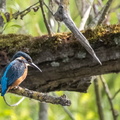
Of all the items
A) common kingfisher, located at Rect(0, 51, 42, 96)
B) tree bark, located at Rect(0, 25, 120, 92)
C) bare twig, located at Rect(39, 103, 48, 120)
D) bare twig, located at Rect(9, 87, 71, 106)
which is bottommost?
bare twig, located at Rect(39, 103, 48, 120)

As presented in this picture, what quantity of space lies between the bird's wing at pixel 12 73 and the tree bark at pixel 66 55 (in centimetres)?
49

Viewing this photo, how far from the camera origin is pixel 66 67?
4.12 metres

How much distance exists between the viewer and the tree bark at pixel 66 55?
408 cm

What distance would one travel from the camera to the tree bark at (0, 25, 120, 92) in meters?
4.08

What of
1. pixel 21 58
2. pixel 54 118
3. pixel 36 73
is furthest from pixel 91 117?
pixel 21 58

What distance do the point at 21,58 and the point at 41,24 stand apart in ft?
11.3

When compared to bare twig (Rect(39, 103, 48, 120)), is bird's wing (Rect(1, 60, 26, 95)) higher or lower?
higher

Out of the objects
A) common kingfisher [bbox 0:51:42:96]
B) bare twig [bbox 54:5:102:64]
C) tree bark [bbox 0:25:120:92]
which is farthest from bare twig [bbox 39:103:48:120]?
common kingfisher [bbox 0:51:42:96]

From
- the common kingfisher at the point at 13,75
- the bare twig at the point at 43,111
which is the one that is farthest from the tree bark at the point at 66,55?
the bare twig at the point at 43,111

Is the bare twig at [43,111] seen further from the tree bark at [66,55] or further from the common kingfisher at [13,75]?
the common kingfisher at [13,75]

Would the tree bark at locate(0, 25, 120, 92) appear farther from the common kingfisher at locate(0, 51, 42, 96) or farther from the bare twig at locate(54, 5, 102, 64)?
the common kingfisher at locate(0, 51, 42, 96)

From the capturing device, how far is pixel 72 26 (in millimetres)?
3684

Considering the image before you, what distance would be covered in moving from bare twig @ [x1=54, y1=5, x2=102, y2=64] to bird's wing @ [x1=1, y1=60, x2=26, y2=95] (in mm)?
475

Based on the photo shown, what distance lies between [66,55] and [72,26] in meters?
0.48
